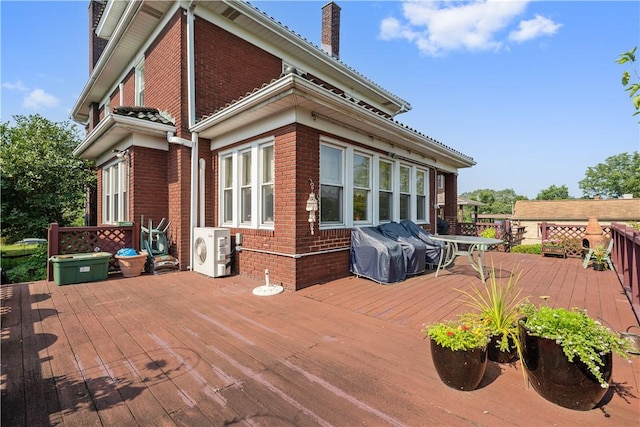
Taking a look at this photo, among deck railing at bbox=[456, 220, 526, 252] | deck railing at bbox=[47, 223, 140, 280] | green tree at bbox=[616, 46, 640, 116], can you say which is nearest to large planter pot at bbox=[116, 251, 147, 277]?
deck railing at bbox=[47, 223, 140, 280]

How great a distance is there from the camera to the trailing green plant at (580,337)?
70.9 inches

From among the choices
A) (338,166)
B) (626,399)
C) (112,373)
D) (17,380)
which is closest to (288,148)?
(338,166)

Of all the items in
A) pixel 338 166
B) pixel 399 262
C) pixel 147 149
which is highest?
pixel 147 149

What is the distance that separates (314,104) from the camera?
15.7 ft

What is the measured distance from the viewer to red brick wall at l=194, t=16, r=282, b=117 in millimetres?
6668

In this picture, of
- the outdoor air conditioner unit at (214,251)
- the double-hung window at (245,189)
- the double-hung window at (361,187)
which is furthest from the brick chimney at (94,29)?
the double-hung window at (361,187)

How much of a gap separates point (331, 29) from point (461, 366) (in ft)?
39.3

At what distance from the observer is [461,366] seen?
2121 mm

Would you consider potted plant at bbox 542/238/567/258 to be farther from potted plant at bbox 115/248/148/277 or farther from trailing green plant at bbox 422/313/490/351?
potted plant at bbox 115/248/148/277

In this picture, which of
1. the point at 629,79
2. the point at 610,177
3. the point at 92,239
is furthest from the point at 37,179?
the point at 610,177

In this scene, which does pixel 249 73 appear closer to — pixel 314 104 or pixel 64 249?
pixel 314 104

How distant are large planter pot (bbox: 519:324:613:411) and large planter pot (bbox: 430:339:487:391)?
0.32 m

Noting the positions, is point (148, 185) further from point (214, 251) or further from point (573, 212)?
point (573, 212)

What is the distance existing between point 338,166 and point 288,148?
1332 mm
